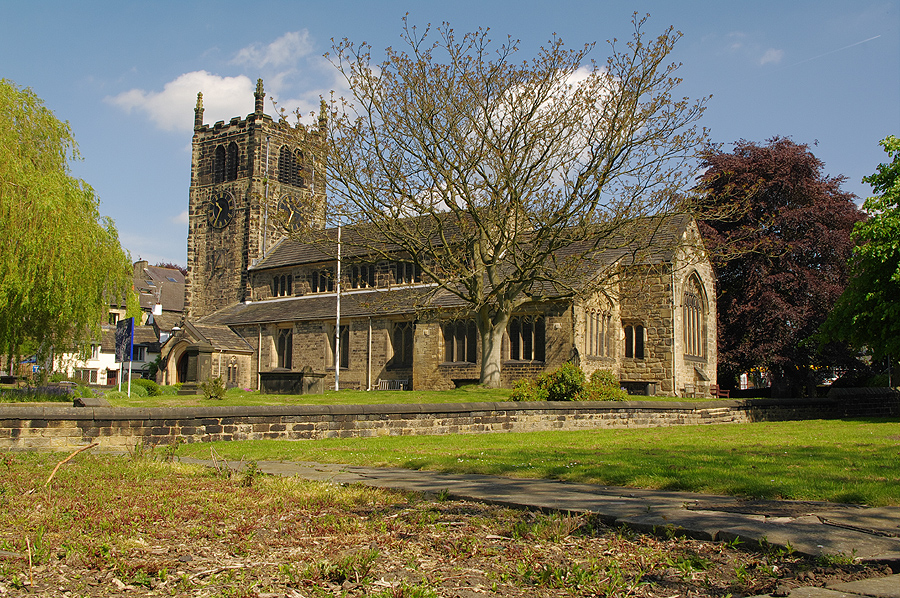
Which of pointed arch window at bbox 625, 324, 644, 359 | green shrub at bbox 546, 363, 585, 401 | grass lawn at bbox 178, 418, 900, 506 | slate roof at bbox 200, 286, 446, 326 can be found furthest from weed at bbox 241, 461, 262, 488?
pointed arch window at bbox 625, 324, 644, 359

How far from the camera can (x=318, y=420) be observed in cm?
1525

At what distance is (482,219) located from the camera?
1049 inches

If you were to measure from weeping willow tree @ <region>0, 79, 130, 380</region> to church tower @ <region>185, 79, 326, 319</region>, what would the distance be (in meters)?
27.8

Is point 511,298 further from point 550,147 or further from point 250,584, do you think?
point 250,584

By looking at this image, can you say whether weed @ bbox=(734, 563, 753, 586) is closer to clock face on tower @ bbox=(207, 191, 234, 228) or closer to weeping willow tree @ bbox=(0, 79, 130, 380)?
weeping willow tree @ bbox=(0, 79, 130, 380)

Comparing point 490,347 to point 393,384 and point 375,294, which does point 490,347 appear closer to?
point 393,384

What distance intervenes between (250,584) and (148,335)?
61391 mm

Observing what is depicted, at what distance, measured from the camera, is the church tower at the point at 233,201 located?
51938mm

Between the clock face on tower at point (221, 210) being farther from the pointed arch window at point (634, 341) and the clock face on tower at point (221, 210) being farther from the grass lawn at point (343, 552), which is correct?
the grass lawn at point (343, 552)

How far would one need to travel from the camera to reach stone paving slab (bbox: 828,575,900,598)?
3457mm

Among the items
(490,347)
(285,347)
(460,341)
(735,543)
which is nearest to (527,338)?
(460,341)

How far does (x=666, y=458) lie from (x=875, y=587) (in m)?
6.66

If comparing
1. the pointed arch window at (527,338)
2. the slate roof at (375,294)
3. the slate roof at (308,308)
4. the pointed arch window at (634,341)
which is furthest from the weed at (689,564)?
the slate roof at (308,308)

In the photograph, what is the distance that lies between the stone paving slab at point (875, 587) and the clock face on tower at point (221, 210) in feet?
174
